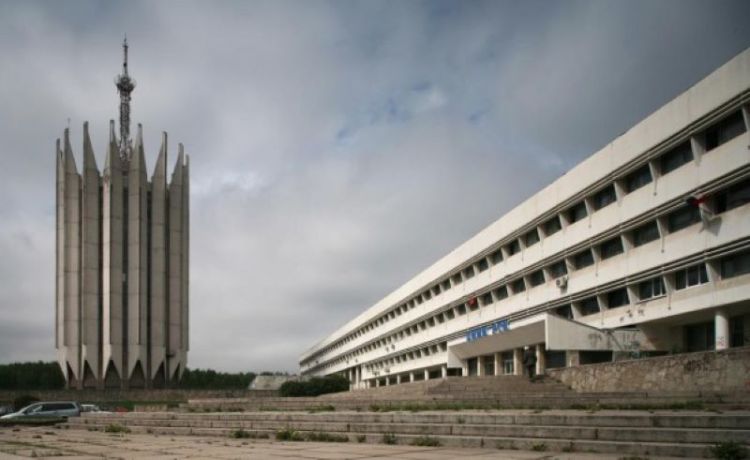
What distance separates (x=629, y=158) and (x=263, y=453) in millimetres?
23130

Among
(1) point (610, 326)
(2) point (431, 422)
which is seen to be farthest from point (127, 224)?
(2) point (431, 422)

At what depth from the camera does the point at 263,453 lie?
11477 millimetres

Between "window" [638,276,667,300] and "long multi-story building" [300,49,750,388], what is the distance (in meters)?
0.07

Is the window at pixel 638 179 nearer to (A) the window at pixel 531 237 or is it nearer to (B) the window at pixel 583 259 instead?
(B) the window at pixel 583 259

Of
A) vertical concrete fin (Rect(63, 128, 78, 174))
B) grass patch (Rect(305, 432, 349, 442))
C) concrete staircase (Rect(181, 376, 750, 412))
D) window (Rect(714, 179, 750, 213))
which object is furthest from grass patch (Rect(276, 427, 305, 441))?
vertical concrete fin (Rect(63, 128, 78, 174))

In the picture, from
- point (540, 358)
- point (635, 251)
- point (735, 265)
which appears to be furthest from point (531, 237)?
point (735, 265)

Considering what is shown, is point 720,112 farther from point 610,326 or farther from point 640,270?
point 610,326

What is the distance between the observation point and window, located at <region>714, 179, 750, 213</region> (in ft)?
79.1

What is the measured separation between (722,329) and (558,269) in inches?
470

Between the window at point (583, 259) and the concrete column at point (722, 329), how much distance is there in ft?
27.4

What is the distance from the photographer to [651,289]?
96.0 ft

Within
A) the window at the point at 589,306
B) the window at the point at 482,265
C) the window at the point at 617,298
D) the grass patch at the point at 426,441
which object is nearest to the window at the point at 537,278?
the window at the point at 589,306

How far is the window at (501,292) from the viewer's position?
141 feet

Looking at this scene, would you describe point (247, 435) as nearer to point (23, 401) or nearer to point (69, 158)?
point (23, 401)
